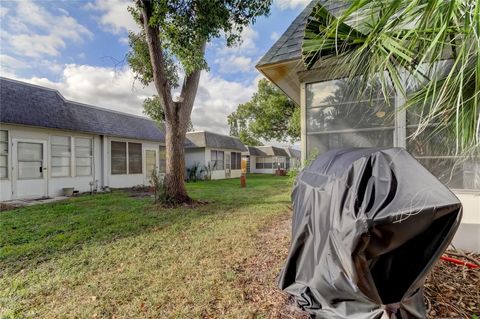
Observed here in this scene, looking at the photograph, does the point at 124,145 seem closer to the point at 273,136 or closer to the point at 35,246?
the point at 35,246

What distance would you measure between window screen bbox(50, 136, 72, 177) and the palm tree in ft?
36.5

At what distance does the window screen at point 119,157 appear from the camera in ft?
40.8

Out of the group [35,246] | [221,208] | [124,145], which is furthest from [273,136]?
[35,246]

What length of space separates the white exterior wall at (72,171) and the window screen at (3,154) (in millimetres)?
89

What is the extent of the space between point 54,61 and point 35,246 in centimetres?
599

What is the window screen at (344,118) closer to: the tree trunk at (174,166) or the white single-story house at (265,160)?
the tree trunk at (174,166)

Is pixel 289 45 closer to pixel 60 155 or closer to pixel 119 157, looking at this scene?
pixel 60 155

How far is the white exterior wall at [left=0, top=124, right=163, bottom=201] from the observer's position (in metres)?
8.52

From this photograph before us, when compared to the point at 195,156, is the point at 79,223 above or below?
below

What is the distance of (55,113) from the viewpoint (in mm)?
10062

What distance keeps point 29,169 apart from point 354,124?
1126cm

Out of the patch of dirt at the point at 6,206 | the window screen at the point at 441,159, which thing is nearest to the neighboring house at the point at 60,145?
the patch of dirt at the point at 6,206

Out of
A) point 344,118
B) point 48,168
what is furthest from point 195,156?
point 344,118

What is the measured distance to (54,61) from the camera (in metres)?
7.41
